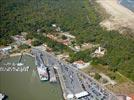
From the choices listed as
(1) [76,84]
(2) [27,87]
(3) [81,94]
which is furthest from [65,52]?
(3) [81,94]

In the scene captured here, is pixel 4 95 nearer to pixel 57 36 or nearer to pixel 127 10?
pixel 57 36

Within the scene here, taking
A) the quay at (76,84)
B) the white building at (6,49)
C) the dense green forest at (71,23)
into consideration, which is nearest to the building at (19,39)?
the dense green forest at (71,23)

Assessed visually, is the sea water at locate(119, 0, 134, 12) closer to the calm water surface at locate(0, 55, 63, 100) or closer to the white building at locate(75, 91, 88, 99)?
the calm water surface at locate(0, 55, 63, 100)

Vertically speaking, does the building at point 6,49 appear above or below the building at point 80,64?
below

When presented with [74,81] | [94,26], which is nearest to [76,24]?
[94,26]

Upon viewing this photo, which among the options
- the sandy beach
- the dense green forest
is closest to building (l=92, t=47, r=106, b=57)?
the dense green forest

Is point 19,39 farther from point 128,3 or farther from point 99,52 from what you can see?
point 128,3

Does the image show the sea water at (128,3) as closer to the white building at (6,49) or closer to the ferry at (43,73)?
the white building at (6,49)
